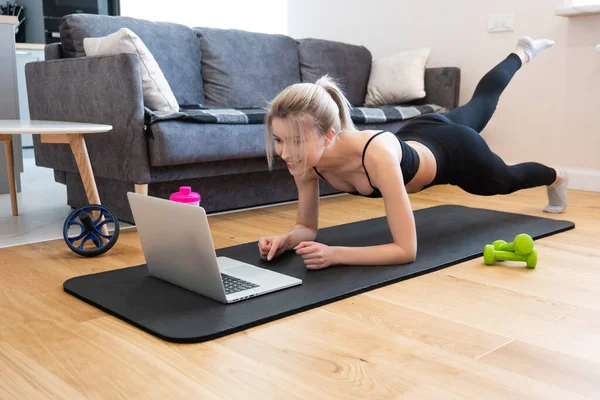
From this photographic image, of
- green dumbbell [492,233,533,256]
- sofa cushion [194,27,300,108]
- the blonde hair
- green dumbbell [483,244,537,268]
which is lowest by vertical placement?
green dumbbell [483,244,537,268]

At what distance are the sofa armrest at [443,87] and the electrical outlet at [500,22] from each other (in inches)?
14.0

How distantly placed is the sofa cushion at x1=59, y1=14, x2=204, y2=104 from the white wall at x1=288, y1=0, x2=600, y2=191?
1715 mm

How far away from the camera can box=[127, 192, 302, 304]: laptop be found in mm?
1499

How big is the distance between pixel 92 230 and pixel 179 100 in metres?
1.26

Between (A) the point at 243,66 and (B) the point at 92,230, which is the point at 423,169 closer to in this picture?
(B) the point at 92,230

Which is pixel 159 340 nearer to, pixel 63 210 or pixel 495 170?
pixel 495 170

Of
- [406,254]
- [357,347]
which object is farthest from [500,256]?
[357,347]

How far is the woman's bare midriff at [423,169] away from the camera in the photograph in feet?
7.13

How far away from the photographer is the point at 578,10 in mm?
3459

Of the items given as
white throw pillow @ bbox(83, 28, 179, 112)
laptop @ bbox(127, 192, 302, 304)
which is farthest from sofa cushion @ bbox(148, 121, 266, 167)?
laptop @ bbox(127, 192, 302, 304)

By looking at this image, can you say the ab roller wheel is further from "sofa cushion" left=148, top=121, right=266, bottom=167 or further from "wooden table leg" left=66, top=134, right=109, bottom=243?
A: "sofa cushion" left=148, top=121, right=266, bottom=167

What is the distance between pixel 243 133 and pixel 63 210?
38.5 inches

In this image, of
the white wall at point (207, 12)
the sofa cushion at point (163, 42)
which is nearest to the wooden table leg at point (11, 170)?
the sofa cushion at point (163, 42)

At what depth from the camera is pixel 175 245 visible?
1.61m
